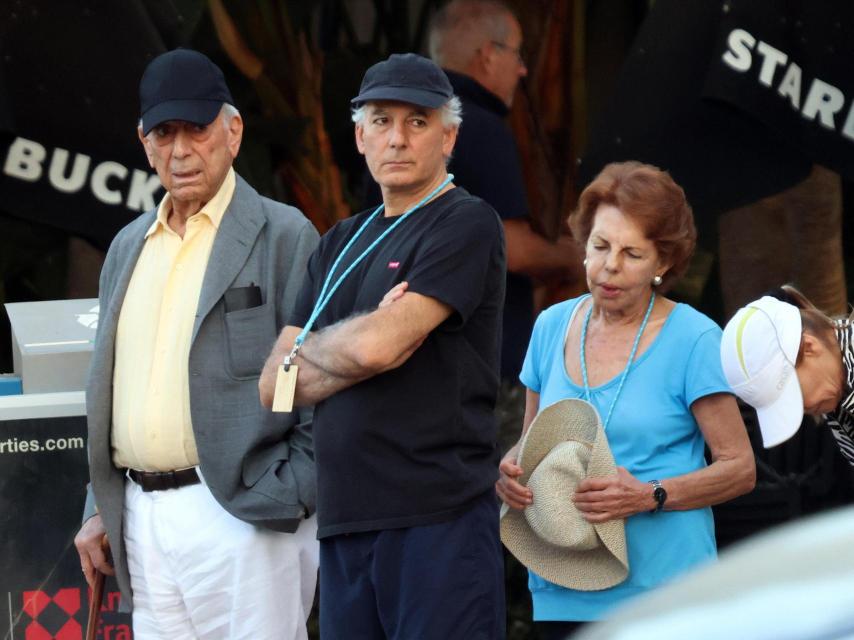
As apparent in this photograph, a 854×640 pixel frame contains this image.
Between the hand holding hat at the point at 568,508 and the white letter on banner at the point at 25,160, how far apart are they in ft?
7.75

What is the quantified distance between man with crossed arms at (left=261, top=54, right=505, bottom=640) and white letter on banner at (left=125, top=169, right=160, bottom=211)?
204cm

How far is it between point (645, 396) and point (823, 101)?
2.17 meters

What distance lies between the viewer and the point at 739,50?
215 inches

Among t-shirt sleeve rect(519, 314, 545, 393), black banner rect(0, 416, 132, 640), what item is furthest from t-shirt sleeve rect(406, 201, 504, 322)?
black banner rect(0, 416, 132, 640)

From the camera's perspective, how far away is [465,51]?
5641mm

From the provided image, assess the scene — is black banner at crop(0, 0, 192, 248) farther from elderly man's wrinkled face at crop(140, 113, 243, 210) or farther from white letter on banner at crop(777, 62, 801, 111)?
white letter on banner at crop(777, 62, 801, 111)

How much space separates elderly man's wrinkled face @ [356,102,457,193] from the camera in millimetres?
3645

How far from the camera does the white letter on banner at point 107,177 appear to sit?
18.1ft

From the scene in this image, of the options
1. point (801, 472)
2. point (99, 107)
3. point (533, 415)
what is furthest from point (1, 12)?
point (801, 472)

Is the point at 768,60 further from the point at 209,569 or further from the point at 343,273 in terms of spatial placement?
the point at 209,569

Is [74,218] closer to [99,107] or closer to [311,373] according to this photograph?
[99,107]

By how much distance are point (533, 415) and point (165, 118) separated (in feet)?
3.82

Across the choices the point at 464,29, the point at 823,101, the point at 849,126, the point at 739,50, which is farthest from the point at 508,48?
the point at 849,126

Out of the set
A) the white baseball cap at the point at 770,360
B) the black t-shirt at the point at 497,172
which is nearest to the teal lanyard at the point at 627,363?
the white baseball cap at the point at 770,360
